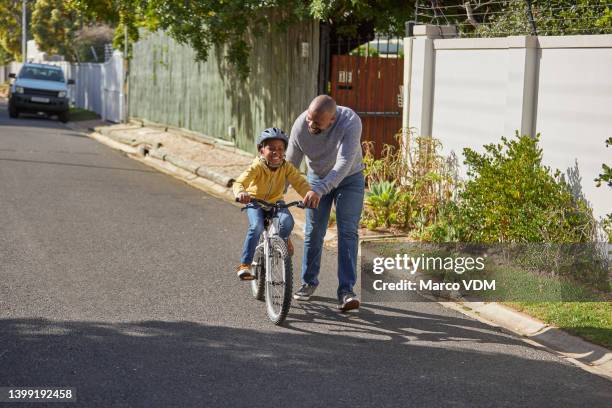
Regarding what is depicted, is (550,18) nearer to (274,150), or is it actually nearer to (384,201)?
(384,201)

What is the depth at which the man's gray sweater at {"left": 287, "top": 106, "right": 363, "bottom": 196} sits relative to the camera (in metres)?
7.39

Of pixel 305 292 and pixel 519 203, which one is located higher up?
pixel 519 203

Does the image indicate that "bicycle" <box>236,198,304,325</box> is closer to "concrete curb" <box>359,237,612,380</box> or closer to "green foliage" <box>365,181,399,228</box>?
"concrete curb" <box>359,237,612,380</box>

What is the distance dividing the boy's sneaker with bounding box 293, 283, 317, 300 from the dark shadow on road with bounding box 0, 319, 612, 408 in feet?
3.41

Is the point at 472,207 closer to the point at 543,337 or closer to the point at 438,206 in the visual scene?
the point at 438,206

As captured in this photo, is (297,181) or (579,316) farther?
(297,181)

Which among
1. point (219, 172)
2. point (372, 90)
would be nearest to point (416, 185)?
point (372, 90)

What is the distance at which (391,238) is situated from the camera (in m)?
10.7

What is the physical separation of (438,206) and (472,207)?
90cm

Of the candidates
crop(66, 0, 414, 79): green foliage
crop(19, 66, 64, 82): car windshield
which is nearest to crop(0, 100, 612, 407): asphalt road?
crop(66, 0, 414, 79): green foliage

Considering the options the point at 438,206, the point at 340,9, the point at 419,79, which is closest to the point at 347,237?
the point at 438,206

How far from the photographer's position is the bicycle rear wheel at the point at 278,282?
705cm

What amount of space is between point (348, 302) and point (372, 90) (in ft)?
28.4

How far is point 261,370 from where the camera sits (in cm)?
601
